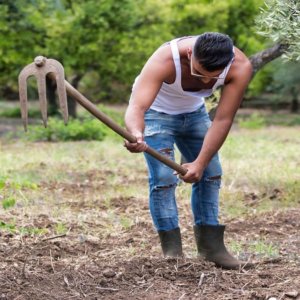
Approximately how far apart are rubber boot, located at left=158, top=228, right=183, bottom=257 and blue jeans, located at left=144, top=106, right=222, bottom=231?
3 cm

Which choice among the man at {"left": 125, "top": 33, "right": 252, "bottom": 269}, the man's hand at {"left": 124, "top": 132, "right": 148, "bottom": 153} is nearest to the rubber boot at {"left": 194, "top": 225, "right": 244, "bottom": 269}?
the man at {"left": 125, "top": 33, "right": 252, "bottom": 269}

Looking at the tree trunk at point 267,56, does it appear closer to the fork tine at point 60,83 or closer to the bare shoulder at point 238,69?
the bare shoulder at point 238,69

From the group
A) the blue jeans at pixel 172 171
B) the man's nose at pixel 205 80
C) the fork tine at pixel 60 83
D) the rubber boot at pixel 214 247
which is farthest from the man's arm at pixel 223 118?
the fork tine at pixel 60 83

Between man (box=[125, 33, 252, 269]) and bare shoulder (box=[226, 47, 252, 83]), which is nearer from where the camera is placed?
man (box=[125, 33, 252, 269])

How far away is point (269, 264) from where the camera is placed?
4.25 metres

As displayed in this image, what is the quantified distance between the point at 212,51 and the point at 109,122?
644mm

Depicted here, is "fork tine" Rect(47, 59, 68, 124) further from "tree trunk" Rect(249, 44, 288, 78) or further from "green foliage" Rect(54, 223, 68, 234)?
"tree trunk" Rect(249, 44, 288, 78)

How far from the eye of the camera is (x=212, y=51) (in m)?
3.62

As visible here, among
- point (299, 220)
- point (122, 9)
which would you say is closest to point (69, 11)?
point (122, 9)

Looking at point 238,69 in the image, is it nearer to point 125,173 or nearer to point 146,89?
point 146,89

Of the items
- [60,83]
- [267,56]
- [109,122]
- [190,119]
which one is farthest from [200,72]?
[267,56]

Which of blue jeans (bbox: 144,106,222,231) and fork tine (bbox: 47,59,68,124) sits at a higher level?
fork tine (bbox: 47,59,68,124)

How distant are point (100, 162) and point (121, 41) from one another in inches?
399

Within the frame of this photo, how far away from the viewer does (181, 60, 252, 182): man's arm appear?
12.7ft
